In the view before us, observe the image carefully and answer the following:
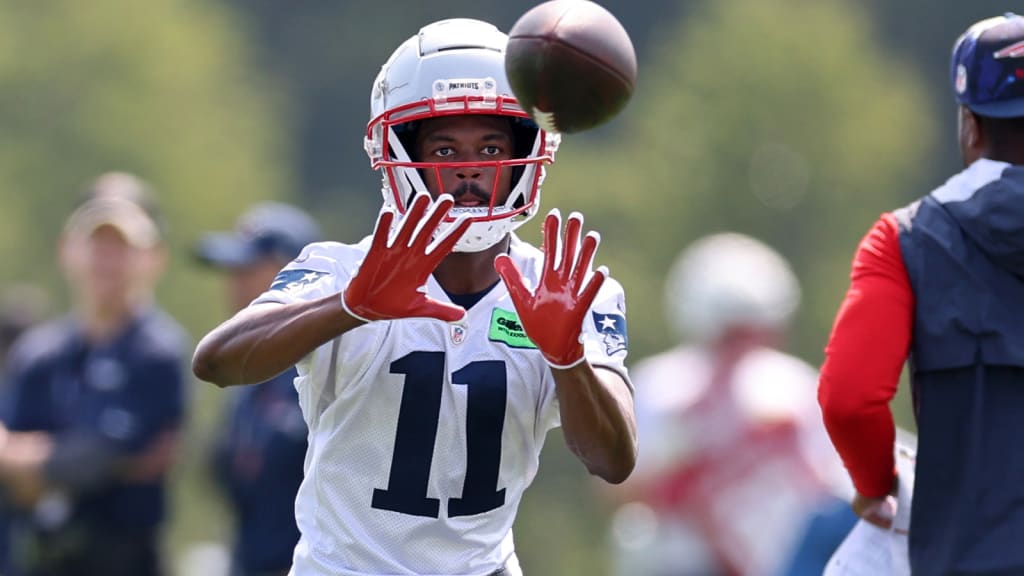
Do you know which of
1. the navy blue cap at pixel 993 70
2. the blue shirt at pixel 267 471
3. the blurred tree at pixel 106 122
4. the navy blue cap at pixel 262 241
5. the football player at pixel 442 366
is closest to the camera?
the football player at pixel 442 366

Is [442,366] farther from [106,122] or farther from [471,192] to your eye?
[106,122]

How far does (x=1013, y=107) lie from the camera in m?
4.78

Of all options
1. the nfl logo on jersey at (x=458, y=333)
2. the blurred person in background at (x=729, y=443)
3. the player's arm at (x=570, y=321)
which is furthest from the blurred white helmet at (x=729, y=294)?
the player's arm at (x=570, y=321)

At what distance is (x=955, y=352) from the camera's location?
4695 millimetres

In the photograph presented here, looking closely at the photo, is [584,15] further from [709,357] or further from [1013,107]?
[709,357]

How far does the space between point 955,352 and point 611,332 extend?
750 mm

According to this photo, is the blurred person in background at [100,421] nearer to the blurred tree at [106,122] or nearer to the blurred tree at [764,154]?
the blurred tree at [764,154]

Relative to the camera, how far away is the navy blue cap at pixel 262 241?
24.5 feet

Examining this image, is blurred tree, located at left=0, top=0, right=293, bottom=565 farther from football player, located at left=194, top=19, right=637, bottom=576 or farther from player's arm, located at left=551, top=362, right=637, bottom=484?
player's arm, located at left=551, top=362, right=637, bottom=484

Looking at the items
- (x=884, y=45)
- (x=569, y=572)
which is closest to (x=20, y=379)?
(x=569, y=572)

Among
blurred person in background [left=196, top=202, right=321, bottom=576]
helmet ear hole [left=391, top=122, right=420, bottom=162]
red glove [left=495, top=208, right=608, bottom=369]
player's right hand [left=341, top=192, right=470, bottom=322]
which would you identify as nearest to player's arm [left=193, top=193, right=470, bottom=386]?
player's right hand [left=341, top=192, right=470, bottom=322]

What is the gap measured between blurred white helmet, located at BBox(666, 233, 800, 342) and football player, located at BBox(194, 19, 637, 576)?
2963 millimetres

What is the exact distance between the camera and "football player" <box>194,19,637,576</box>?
4383mm

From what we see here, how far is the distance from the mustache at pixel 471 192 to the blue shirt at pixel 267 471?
8.17 ft
